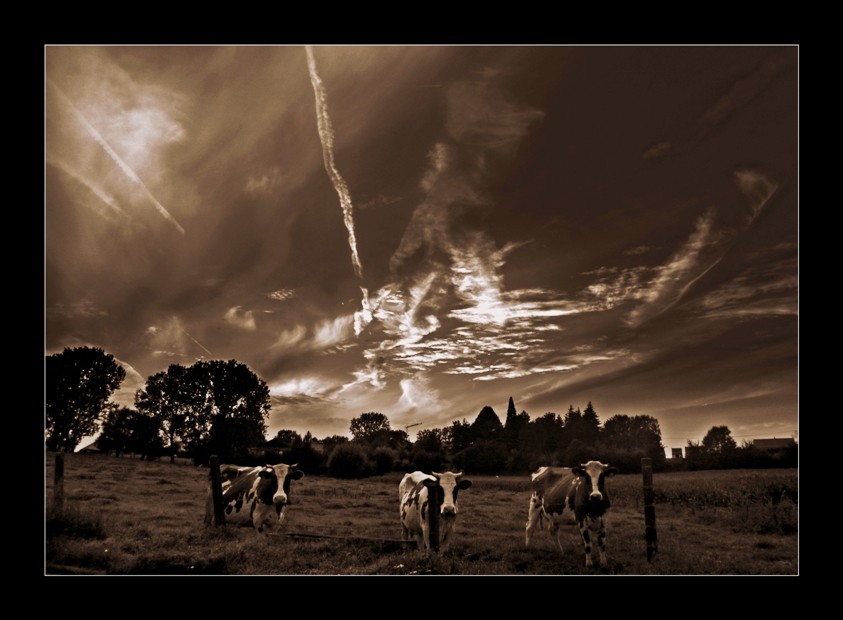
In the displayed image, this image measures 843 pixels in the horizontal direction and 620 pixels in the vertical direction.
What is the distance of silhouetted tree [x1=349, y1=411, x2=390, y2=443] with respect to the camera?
13.5 metres

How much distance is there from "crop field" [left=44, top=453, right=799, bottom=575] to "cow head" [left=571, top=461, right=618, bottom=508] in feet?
3.53

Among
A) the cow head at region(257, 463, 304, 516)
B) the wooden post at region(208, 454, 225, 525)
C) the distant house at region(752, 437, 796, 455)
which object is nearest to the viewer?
the distant house at region(752, 437, 796, 455)

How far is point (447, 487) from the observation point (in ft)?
35.3

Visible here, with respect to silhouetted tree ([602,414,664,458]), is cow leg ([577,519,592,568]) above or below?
below

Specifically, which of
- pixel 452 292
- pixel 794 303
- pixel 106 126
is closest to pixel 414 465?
pixel 452 292

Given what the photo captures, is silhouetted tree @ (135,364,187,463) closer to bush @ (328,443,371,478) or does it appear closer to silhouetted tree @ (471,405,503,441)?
bush @ (328,443,371,478)

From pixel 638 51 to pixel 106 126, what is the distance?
11.5 metres

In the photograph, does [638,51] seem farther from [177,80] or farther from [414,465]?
[414,465]

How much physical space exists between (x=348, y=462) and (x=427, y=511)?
34.8ft

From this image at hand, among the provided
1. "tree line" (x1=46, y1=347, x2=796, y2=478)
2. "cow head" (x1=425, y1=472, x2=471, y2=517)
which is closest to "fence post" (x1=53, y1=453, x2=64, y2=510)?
"tree line" (x1=46, y1=347, x2=796, y2=478)

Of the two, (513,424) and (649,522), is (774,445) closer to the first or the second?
(649,522)

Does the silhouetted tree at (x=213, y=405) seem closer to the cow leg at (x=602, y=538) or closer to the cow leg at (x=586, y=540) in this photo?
the cow leg at (x=586, y=540)

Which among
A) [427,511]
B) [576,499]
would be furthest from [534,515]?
[427,511]

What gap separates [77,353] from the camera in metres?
12.0
